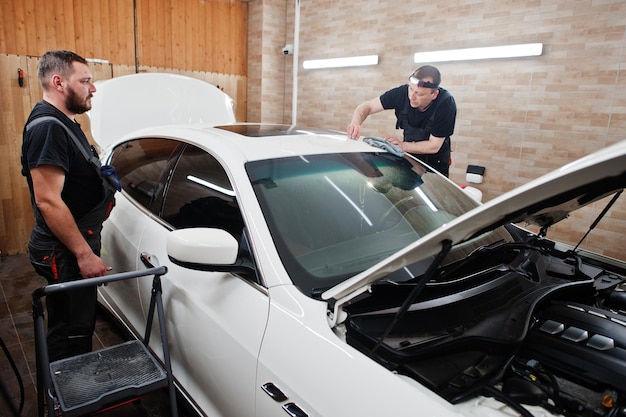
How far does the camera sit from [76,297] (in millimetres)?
1967

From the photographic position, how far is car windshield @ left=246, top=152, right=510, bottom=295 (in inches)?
55.1

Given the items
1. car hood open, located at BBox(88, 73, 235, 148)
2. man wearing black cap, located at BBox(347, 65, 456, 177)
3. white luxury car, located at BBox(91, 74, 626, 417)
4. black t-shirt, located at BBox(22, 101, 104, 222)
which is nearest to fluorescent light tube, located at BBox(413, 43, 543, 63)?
man wearing black cap, located at BBox(347, 65, 456, 177)

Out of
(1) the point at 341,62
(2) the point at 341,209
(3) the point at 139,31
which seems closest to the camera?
(2) the point at 341,209

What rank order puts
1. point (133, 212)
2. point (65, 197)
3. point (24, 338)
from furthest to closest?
1. point (24, 338)
2. point (133, 212)
3. point (65, 197)

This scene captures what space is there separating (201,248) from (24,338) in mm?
2214

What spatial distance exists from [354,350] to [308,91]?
199 inches

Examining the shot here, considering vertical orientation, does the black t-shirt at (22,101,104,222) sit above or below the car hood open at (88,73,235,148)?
below

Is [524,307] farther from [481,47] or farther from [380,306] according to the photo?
[481,47]

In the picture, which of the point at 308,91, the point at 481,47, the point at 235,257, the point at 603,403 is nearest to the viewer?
the point at 603,403

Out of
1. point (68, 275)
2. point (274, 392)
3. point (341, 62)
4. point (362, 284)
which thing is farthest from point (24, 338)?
point (341, 62)

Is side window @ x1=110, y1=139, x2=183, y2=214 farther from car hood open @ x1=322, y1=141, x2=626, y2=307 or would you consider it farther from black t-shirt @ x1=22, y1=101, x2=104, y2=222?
car hood open @ x1=322, y1=141, x2=626, y2=307

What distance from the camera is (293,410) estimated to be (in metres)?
1.10

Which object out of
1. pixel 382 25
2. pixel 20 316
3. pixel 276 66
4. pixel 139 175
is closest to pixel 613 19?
pixel 382 25

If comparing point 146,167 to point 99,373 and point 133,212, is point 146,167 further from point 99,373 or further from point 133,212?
point 99,373
